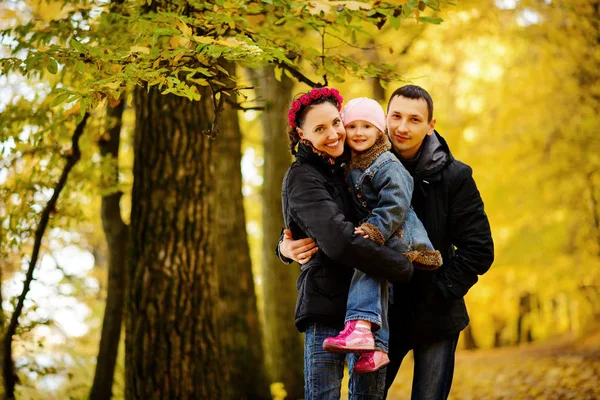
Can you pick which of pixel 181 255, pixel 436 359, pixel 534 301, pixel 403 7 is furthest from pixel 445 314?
pixel 534 301

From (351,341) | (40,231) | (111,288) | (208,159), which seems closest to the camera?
(351,341)

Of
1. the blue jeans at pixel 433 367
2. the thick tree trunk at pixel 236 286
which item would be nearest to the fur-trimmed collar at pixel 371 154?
the blue jeans at pixel 433 367

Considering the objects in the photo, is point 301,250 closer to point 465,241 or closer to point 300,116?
point 300,116

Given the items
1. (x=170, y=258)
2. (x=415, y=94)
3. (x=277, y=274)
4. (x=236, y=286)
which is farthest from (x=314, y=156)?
(x=277, y=274)

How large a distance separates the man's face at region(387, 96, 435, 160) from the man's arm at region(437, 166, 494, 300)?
0.93 ft

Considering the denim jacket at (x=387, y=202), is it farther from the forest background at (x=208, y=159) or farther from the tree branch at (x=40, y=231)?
the tree branch at (x=40, y=231)

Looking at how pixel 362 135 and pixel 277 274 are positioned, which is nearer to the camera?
pixel 362 135

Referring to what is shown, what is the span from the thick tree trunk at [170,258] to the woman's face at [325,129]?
171 cm

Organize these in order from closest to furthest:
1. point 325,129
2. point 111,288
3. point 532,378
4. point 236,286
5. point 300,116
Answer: point 325,129, point 300,116, point 111,288, point 236,286, point 532,378

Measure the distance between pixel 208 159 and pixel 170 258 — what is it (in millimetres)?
756

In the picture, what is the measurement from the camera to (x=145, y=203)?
445 cm

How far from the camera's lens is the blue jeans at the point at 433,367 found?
320 cm

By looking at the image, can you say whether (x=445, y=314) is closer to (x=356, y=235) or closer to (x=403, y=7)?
(x=356, y=235)

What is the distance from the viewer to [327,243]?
9.07ft
